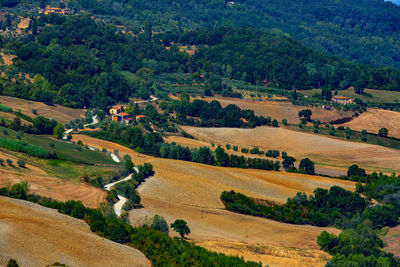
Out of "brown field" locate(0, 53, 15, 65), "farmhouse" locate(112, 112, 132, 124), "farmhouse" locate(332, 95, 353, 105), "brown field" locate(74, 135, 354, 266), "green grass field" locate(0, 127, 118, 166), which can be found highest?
"farmhouse" locate(332, 95, 353, 105)

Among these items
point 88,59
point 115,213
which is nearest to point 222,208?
point 115,213

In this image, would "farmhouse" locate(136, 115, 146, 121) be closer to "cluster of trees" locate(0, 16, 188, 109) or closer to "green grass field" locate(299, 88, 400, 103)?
"cluster of trees" locate(0, 16, 188, 109)

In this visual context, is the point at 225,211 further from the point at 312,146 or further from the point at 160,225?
the point at 312,146

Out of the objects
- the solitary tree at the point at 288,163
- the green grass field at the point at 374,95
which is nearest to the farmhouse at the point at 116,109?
the solitary tree at the point at 288,163

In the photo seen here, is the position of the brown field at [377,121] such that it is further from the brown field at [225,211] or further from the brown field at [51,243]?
the brown field at [51,243]

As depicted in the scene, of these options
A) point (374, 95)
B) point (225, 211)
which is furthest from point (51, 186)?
point (374, 95)

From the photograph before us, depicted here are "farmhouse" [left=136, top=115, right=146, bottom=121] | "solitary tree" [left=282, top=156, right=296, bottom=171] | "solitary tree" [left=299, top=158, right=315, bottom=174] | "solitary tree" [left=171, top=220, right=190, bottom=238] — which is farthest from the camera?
"farmhouse" [left=136, top=115, right=146, bottom=121]

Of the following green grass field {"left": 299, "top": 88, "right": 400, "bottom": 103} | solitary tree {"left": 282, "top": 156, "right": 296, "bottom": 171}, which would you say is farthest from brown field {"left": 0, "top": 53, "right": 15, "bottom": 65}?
solitary tree {"left": 282, "top": 156, "right": 296, "bottom": 171}

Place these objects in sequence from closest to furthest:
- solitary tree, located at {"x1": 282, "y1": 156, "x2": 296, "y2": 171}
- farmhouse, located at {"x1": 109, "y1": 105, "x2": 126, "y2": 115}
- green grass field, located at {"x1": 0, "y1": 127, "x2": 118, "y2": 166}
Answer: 1. green grass field, located at {"x1": 0, "y1": 127, "x2": 118, "y2": 166}
2. solitary tree, located at {"x1": 282, "y1": 156, "x2": 296, "y2": 171}
3. farmhouse, located at {"x1": 109, "y1": 105, "x2": 126, "y2": 115}
